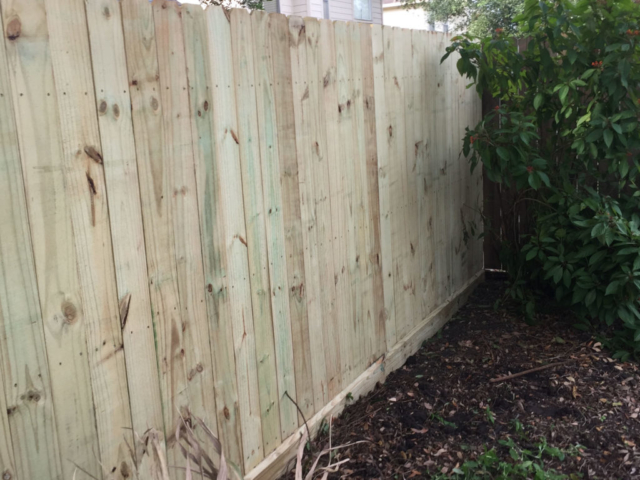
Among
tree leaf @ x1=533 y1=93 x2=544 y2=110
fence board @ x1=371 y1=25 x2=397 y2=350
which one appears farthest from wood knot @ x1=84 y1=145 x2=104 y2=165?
tree leaf @ x1=533 y1=93 x2=544 y2=110

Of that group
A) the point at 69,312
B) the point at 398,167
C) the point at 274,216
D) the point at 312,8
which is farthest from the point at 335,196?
the point at 312,8

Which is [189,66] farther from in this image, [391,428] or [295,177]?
[391,428]

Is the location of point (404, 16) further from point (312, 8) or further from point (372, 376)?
point (372, 376)

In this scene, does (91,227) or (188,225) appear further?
(188,225)

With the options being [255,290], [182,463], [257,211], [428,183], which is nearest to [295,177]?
[257,211]

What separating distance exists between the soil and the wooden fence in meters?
0.22

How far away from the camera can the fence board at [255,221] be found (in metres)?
2.31

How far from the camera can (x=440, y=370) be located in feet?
12.3

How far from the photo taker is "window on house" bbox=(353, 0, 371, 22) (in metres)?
16.0

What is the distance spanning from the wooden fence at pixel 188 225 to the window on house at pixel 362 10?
13.2 m

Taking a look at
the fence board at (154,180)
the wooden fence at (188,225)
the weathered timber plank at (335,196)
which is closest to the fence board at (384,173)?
the wooden fence at (188,225)

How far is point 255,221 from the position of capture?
2434 millimetres

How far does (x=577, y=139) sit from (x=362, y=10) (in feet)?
44.4

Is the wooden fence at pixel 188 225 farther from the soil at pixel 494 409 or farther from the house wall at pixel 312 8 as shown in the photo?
the house wall at pixel 312 8
